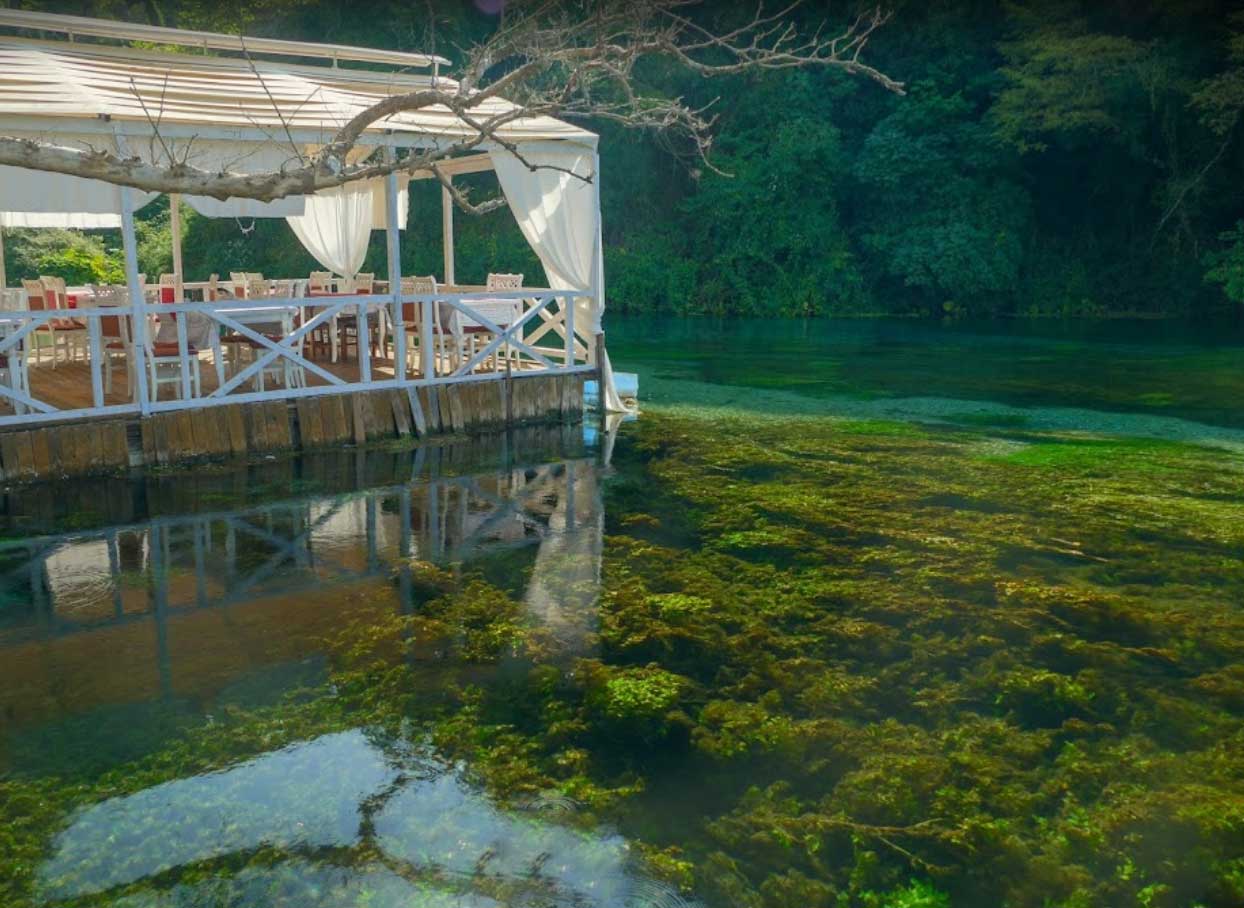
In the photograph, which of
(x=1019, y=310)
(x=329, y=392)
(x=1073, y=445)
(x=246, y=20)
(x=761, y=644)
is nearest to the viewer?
(x=761, y=644)

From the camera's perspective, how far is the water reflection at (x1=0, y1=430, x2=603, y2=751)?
546 centimetres

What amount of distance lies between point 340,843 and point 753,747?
5.51 ft

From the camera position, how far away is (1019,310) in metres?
29.9

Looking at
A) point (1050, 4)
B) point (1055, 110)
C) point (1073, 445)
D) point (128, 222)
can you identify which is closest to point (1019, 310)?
point (1055, 110)

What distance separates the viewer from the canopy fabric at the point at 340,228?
15.3 m

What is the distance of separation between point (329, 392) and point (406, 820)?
6801mm

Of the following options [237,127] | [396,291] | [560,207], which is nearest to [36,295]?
[237,127]

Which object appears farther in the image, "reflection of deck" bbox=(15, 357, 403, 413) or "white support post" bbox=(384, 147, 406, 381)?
"white support post" bbox=(384, 147, 406, 381)

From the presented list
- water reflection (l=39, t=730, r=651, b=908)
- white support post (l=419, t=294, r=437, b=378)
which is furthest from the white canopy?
water reflection (l=39, t=730, r=651, b=908)

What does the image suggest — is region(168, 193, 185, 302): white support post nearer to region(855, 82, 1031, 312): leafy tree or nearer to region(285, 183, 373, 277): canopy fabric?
region(285, 183, 373, 277): canopy fabric

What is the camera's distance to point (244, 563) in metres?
7.21

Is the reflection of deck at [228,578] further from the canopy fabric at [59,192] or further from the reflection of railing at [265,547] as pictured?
the canopy fabric at [59,192]

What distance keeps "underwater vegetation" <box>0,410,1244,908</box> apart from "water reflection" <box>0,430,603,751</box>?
0.96ft

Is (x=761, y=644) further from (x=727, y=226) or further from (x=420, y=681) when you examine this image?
(x=727, y=226)
